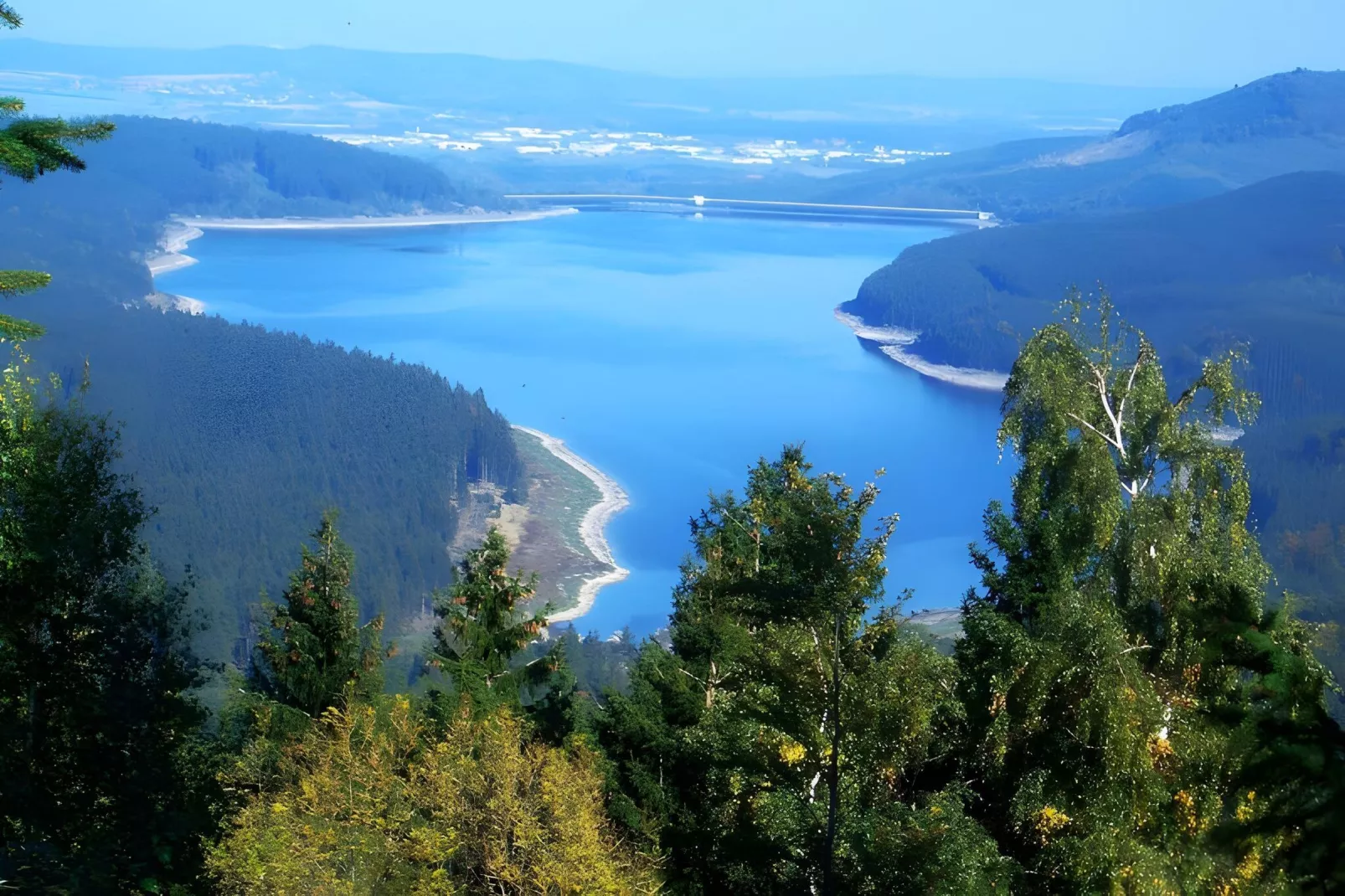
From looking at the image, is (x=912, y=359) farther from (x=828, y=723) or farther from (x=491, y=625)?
(x=828, y=723)

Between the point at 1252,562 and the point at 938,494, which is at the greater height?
the point at 1252,562

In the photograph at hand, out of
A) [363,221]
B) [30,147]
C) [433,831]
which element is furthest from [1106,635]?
[363,221]

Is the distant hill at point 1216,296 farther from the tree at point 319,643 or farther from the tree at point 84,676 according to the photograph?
the tree at point 84,676

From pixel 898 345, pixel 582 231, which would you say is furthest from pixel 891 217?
pixel 898 345

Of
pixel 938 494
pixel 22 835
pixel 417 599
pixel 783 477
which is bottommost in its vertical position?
pixel 417 599

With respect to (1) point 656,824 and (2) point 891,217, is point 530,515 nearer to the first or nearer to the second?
(1) point 656,824

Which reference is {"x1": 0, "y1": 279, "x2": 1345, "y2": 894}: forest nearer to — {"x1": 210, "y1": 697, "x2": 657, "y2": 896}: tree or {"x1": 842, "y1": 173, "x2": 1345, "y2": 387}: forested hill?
{"x1": 210, "y1": 697, "x2": 657, "y2": 896}: tree
